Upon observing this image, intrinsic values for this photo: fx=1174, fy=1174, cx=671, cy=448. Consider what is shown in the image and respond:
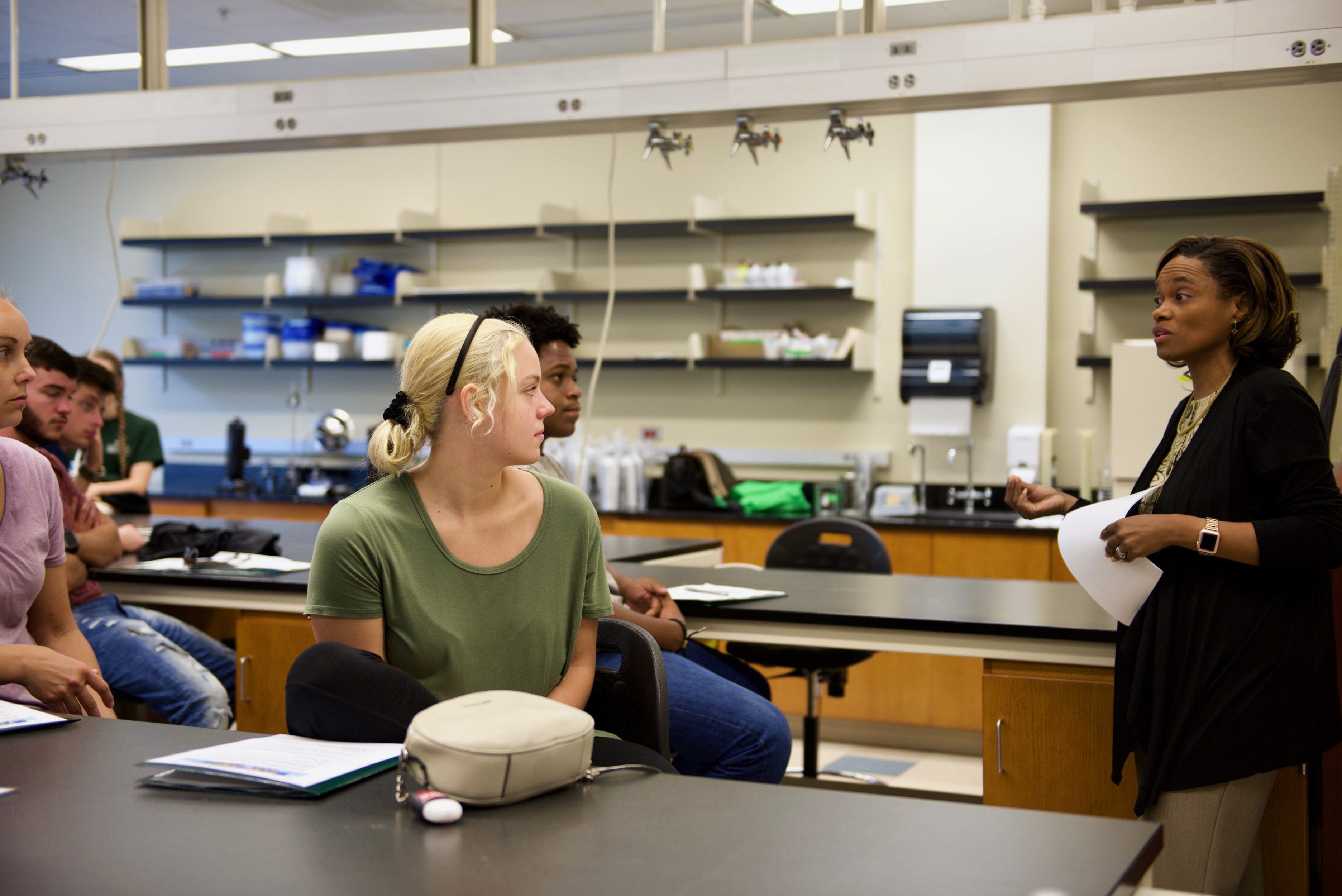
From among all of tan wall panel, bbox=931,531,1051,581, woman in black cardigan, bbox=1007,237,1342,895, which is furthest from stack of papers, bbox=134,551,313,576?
tan wall panel, bbox=931,531,1051,581

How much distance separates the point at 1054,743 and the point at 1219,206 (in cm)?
341

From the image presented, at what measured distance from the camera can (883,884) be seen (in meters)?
1.02

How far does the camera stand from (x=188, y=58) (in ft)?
19.8

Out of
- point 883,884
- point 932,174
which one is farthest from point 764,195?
point 883,884

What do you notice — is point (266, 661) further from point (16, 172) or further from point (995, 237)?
point (995, 237)

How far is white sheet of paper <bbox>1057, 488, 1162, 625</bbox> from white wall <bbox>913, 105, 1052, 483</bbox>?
3397 mm

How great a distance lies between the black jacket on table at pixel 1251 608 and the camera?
1.81m

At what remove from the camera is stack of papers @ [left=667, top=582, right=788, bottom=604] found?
2.67 metres

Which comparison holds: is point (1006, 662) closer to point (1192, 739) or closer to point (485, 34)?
point (1192, 739)

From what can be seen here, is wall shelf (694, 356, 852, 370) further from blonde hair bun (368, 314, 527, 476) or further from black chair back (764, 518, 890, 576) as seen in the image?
blonde hair bun (368, 314, 527, 476)

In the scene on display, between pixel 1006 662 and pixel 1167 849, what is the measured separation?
555 mm

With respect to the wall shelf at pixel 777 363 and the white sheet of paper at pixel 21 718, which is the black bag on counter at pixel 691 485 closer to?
the wall shelf at pixel 777 363

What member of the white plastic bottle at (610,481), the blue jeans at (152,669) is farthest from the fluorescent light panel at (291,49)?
the blue jeans at (152,669)

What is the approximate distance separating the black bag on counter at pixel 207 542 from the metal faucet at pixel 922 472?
3085 mm
